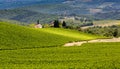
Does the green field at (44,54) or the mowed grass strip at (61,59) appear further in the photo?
the green field at (44,54)

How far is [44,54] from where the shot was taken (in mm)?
69625

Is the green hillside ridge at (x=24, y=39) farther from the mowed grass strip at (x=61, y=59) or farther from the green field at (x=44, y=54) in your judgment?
the mowed grass strip at (x=61, y=59)

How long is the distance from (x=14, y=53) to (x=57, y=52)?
830cm

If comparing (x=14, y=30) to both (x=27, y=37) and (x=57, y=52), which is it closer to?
(x=27, y=37)

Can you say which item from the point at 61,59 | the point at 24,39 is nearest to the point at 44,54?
the point at 61,59

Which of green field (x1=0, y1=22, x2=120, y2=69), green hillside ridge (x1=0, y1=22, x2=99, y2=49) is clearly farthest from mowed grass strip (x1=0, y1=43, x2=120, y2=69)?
green hillside ridge (x1=0, y1=22, x2=99, y2=49)

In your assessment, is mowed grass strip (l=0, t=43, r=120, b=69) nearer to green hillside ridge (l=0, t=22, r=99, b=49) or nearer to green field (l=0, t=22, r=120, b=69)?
green field (l=0, t=22, r=120, b=69)

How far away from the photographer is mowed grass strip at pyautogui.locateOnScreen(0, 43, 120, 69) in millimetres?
53062

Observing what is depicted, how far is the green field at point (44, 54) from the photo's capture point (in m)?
54.4

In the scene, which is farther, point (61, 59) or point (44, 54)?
point (44, 54)

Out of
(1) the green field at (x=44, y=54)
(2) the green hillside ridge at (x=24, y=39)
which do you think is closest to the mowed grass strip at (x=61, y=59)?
(1) the green field at (x=44, y=54)

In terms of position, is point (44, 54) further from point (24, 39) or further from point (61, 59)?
point (24, 39)

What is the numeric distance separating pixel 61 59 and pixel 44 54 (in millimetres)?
8327

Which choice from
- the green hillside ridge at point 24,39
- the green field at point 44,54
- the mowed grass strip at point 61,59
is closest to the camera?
the mowed grass strip at point 61,59
